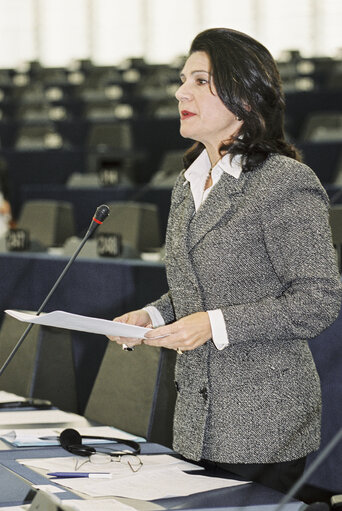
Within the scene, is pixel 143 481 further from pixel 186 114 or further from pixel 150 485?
pixel 186 114

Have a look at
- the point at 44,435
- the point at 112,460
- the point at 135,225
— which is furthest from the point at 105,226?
the point at 112,460

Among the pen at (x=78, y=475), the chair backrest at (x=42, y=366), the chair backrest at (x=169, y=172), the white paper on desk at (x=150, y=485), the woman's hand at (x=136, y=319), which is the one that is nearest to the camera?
the white paper on desk at (x=150, y=485)

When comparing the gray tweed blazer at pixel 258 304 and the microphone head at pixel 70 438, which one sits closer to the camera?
the gray tweed blazer at pixel 258 304

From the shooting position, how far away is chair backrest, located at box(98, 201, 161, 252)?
227 inches

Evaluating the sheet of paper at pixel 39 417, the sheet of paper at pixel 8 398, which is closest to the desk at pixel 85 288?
the sheet of paper at pixel 8 398

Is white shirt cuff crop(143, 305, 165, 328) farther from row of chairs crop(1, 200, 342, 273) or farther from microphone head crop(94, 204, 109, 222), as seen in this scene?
row of chairs crop(1, 200, 342, 273)

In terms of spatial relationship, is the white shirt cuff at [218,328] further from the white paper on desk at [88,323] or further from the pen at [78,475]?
the pen at [78,475]

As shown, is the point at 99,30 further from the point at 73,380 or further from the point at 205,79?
the point at 205,79

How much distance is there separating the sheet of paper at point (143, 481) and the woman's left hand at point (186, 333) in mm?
261

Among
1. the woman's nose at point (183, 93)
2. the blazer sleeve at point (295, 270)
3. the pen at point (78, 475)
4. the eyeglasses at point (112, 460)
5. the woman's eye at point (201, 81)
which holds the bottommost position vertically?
the eyeglasses at point (112, 460)

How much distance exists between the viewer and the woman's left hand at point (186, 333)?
1809mm

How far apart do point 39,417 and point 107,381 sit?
1.16 ft

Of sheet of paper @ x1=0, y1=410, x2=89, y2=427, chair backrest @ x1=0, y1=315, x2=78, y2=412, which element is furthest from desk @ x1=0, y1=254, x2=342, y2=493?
sheet of paper @ x1=0, y1=410, x2=89, y2=427

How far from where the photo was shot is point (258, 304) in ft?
6.05
